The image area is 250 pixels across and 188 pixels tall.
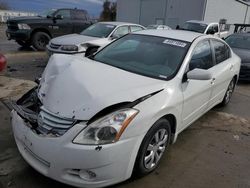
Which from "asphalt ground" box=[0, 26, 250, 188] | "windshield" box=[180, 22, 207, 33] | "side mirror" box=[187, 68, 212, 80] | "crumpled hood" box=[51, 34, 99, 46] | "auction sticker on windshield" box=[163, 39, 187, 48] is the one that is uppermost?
"auction sticker on windshield" box=[163, 39, 187, 48]

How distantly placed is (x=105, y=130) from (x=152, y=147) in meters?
0.73

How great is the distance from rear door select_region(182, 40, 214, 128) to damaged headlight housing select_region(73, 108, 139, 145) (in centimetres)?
109

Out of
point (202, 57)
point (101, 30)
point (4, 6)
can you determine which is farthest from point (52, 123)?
point (4, 6)

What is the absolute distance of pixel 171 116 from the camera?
292 centimetres

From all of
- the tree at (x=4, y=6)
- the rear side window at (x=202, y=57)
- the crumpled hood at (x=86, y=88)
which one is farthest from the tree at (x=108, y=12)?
the crumpled hood at (x=86, y=88)

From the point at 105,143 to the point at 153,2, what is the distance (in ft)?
76.8

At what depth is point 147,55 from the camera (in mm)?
3469

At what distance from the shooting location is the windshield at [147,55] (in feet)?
10.5

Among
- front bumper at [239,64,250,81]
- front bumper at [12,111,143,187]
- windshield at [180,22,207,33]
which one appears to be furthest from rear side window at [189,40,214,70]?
windshield at [180,22,207,33]

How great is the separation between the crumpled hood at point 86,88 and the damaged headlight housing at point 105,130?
0.11m

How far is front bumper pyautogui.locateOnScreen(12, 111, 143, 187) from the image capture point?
2172mm

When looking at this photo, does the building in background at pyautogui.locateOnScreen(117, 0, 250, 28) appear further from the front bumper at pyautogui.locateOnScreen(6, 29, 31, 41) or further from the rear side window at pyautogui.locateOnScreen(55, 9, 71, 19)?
the front bumper at pyautogui.locateOnScreen(6, 29, 31, 41)

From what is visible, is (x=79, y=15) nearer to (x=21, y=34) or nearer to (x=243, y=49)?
(x=21, y=34)

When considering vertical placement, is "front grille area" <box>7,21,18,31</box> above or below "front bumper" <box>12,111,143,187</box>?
above
